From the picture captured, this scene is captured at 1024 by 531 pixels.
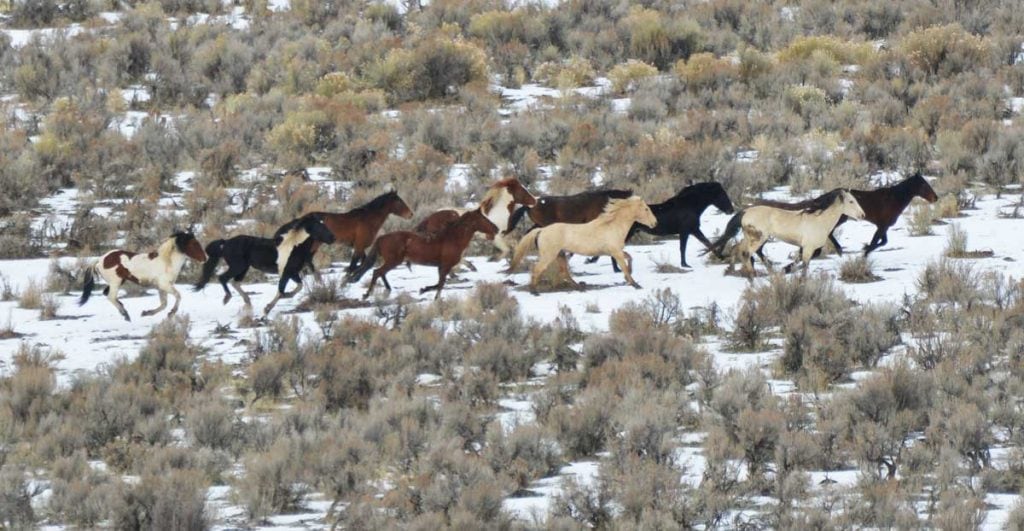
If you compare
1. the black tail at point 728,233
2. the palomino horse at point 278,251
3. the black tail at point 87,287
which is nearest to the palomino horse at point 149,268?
the black tail at point 87,287

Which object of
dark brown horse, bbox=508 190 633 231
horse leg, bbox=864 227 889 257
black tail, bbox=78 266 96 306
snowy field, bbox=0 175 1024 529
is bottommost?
snowy field, bbox=0 175 1024 529

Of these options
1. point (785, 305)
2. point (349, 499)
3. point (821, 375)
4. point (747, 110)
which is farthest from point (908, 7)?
point (349, 499)

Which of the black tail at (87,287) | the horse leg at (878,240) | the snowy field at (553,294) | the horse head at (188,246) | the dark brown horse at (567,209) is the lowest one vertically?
the snowy field at (553,294)

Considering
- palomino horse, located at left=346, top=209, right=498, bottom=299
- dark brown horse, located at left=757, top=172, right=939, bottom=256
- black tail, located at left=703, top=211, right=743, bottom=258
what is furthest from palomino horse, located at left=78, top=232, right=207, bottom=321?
dark brown horse, located at left=757, top=172, right=939, bottom=256

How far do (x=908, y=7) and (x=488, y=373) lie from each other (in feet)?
68.5

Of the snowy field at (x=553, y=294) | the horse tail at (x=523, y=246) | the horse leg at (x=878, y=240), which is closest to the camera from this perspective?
the snowy field at (x=553, y=294)

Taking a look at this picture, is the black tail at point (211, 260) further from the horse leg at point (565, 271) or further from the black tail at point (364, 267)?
the horse leg at point (565, 271)

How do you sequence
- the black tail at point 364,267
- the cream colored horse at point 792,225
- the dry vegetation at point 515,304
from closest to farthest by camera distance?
the dry vegetation at point 515,304
the black tail at point 364,267
the cream colored horse at point 792,225

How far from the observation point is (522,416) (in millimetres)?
11820

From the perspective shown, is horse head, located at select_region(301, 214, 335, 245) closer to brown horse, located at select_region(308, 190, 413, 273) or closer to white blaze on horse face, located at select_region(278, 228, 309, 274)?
white blaze on horse face, located at select_region(278, 228, 309, 274)

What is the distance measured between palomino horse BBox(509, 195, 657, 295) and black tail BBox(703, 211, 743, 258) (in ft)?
2.47

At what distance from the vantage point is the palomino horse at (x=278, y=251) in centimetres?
1544

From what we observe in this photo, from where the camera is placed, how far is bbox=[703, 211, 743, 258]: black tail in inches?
642

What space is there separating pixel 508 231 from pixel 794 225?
9.82 feet
